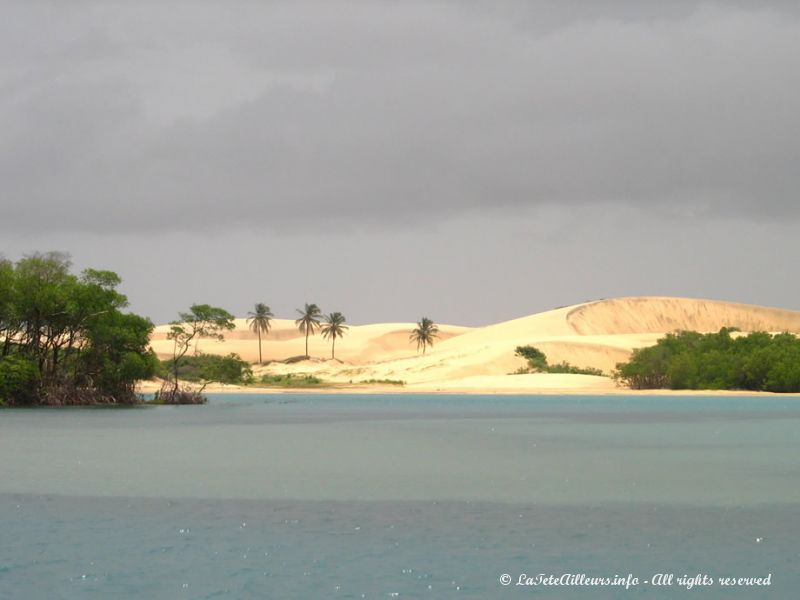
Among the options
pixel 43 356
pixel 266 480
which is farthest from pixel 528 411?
pixel 266 480

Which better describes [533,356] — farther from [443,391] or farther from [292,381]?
[292,381]

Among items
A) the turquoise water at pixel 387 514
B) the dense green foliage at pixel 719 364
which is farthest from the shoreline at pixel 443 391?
the turquoise water at pixel 387 514

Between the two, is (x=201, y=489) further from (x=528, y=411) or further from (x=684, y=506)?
(x=528, y=411)

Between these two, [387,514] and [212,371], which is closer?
[387,514]

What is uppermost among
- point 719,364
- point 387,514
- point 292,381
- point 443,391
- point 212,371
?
point 719,364

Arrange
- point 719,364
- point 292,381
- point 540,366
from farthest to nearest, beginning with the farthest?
point 540,366
point 292,381
point 719,364

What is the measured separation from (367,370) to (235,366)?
3268 cm

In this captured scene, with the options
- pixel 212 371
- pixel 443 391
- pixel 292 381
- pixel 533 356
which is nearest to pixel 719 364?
pixel 443 391

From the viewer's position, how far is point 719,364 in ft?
340

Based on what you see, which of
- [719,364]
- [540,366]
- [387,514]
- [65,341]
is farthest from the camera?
[540,366]

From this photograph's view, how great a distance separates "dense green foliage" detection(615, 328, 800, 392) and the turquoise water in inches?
2304

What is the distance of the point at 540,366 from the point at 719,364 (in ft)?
121

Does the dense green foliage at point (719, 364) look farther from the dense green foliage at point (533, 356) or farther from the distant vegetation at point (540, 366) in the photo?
the dense green foliage at point (533, 356)

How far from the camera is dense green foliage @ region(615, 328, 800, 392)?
9825cm
